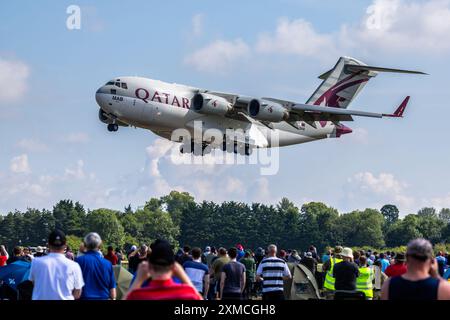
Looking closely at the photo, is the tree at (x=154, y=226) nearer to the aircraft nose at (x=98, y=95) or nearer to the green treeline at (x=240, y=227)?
the green treeline at (x=240, y=227)

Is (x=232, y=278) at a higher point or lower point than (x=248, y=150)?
lower

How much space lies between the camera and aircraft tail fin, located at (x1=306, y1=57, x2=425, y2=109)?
171 feet

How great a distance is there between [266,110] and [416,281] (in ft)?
113

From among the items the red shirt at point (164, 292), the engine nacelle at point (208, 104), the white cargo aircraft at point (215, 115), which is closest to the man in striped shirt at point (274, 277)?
the red shirt at point (164, 292)

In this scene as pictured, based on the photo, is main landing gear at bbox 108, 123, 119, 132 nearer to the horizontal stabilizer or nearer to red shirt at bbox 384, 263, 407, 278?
the horizontal stabilizer

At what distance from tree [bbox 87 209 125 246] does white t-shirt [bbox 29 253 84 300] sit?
11544 cm

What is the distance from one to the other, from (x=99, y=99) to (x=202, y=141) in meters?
5.67

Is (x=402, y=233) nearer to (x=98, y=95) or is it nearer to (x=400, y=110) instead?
(x=400, y=110)

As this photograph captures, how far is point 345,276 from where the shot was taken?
17.5 m

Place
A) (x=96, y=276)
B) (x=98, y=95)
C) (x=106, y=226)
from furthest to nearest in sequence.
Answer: (x=106, y=226) < (x=98, y=95) < (x=96, y=276)

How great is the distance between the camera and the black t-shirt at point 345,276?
17438mm

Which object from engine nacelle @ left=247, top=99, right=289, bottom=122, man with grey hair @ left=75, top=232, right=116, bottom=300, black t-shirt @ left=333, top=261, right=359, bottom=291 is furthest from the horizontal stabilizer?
man with grey hair @ left=75, top=232, right=116, bottom=300

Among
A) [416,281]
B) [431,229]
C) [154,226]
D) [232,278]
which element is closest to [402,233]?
[431,229]
